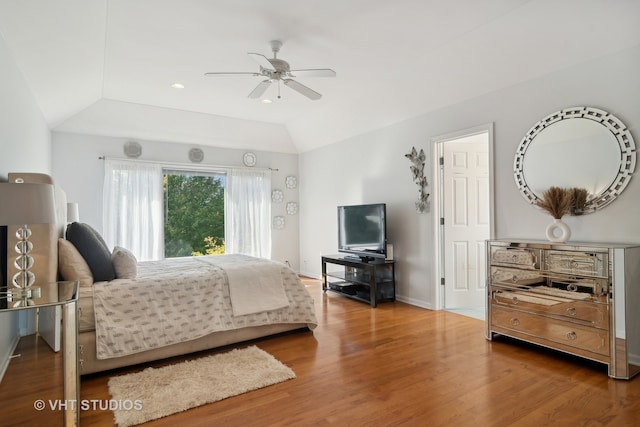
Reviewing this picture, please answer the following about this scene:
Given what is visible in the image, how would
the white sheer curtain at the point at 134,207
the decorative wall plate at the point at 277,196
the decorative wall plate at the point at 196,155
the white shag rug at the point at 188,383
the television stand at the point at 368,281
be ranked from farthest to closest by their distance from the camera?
the decorative wall plate at the point at 277,196 → the decorative wall plate at the point at 196,155 → the white sheer curtain at the point at 134,207 → the television stand at the point at 368,281 → the white shag rug at the point at 188,383

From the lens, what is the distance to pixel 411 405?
2.23 metres

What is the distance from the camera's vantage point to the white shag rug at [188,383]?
2.19m

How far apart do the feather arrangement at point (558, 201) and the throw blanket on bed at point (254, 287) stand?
2.49 m

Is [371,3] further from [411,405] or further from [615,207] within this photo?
[411,405]

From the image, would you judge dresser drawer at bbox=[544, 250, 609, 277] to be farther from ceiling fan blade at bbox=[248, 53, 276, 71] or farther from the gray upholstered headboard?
the gray upholstered headboard

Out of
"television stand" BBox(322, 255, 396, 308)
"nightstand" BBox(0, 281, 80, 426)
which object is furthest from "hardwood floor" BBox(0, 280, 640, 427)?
"television stand" BBox(322, 255, 396, 308)

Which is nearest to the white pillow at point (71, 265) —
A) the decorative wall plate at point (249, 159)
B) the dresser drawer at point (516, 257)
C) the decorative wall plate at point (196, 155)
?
the dresser drawer at point (516, 257)

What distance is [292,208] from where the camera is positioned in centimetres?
714

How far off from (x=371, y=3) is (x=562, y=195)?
221cm

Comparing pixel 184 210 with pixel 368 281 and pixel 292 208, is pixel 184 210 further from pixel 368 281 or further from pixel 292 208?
pixel 368 281

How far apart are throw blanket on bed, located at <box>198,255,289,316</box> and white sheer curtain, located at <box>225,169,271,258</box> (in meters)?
2.83

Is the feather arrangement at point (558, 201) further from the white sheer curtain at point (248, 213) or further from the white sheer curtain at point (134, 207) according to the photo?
the white sheer curtain at point (134, 207)

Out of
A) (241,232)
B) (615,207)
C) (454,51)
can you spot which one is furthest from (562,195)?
(241,232)

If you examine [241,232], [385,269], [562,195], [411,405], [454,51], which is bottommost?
[411,405]
